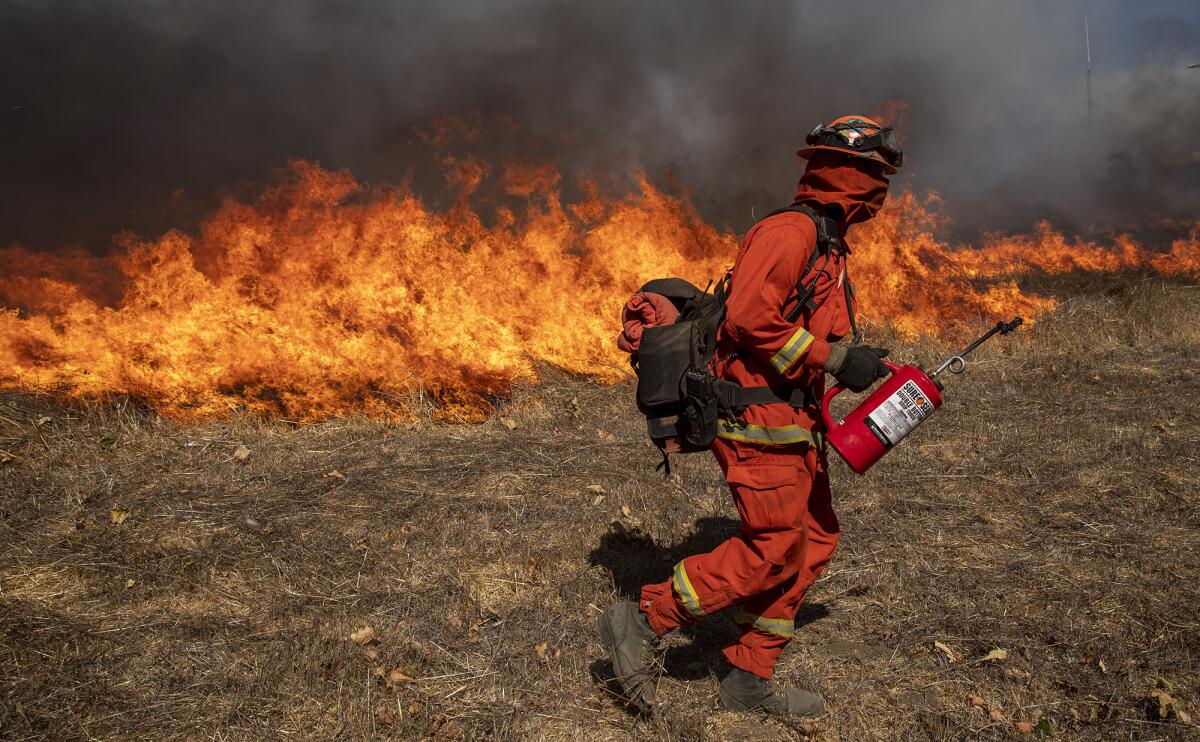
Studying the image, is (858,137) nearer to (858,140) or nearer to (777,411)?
(858,140)

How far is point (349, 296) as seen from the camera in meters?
8.22

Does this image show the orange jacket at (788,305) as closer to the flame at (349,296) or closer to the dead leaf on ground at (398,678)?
the dead leaf on ground at (398,678)

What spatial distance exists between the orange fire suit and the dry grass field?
547mm

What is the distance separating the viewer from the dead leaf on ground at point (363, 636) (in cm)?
379

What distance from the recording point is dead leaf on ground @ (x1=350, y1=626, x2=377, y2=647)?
379 centimetres

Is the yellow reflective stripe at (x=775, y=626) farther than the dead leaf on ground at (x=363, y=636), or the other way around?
the dead leaf on ground at (x=363, y=636)

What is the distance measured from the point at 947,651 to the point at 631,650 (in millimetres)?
1559

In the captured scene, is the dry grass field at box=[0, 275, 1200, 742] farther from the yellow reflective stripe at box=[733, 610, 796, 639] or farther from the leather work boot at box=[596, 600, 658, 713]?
the yellow reflective stripe at box=[733, 610, 796, 639]

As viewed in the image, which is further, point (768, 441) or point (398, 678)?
point (398, 678)

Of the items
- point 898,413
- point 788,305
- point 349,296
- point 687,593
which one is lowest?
point 687,593

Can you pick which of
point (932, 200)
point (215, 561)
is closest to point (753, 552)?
point (215, 561)

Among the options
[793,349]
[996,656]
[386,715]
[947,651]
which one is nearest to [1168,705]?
[996,656]

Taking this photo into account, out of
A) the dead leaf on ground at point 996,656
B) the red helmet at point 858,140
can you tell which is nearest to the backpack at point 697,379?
the red helmet at point 858,140

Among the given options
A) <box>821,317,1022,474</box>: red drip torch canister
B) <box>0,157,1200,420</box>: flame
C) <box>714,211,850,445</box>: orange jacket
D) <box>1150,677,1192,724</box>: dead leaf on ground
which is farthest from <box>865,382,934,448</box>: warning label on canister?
<box>0,157,1200,420</box>: flame
